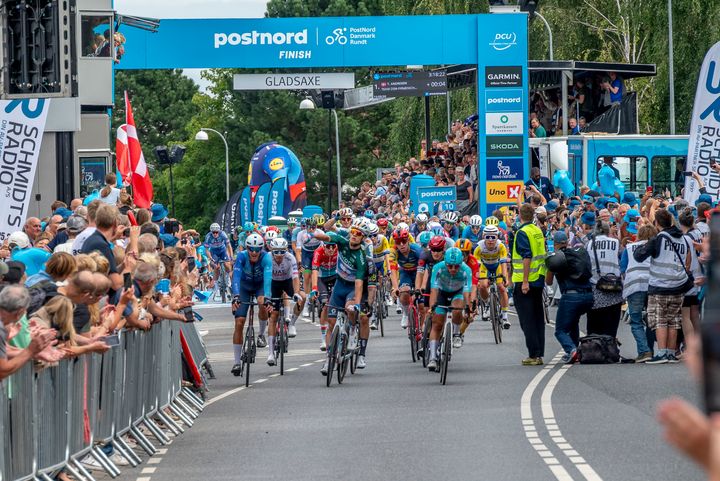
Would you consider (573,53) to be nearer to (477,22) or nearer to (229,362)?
(477,22)

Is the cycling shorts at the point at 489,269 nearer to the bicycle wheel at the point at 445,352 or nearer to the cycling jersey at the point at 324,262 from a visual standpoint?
the cycling jersey at the point at 324,262

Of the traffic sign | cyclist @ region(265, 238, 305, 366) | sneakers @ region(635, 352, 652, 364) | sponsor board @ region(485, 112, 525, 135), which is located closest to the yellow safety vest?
sneakers @ region(635, 352, 652, 364)

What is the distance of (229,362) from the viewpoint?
73.4 ft

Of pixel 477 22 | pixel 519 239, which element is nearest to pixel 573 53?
pixel 477 22

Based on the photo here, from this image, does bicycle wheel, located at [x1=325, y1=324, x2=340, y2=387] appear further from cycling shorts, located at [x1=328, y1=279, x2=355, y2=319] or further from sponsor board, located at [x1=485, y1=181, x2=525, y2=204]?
sponsor board, located at [x1=485, y1=181, x2=525, y2=204]

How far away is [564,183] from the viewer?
34906 millimetres

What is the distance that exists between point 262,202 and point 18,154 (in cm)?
3488

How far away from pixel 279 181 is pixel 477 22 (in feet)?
57.0

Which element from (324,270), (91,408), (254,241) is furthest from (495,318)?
(91,408)

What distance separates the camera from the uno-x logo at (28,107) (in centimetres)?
1669

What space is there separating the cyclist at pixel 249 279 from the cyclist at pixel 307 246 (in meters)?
5.87

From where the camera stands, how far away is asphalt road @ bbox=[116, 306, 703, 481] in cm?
1052

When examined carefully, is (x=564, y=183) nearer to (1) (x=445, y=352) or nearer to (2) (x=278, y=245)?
(2) (x=278, y=245)

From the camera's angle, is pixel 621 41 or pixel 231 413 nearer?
pixel 231 413
